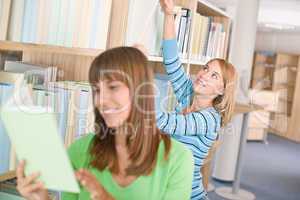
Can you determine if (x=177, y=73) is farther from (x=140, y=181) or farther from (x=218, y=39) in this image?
(x=218, y=39)

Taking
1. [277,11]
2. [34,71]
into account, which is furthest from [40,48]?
[277,11]

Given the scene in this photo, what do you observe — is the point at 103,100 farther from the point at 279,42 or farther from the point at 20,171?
the point at 279,42

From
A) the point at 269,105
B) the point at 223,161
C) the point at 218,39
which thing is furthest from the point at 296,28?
the point at 218,39

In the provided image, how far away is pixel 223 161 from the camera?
183 inches

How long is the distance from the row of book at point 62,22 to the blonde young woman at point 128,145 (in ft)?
1.07

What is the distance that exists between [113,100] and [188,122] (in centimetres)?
69

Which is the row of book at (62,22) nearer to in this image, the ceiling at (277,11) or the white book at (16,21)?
the white book at (16,21)

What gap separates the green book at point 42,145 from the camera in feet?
2.77

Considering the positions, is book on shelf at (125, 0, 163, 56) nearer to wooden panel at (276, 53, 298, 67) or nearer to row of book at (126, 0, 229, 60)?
row of book at (126, 0, 229, 60)

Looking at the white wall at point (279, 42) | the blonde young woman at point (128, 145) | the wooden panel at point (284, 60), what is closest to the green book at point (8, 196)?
the blonde young woman at point (128, 145)

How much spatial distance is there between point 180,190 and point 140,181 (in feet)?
0.40

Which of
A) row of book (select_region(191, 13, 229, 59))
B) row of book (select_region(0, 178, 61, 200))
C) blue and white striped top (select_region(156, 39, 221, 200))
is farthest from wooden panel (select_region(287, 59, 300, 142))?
row of book (select_region(0, 178, 61, 200))

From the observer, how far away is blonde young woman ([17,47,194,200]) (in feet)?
3.55

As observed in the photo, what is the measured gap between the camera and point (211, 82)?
1977 millimetres
